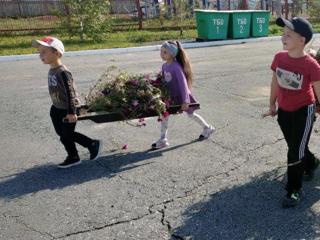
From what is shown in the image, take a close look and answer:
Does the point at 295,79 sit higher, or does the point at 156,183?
the point at 295,79

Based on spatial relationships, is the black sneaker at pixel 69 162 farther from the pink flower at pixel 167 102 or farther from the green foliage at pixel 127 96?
the pink flower at pixel 167 102

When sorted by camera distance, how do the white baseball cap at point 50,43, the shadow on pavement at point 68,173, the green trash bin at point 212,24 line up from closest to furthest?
the shadow on pavement at point 68,173 → the white baseball cap at point 50,43 → the green trash bin at point 212,24

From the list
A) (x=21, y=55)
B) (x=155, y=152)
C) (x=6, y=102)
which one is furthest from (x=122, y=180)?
(x=21, y=55)

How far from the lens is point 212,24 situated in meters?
17.1

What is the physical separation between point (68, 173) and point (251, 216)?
1932 mm

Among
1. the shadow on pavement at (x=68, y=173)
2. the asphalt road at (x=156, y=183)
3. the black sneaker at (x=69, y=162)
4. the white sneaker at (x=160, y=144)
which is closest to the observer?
the asphalt road at (x=156, y=183)

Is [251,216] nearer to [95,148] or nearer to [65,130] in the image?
[95,148]

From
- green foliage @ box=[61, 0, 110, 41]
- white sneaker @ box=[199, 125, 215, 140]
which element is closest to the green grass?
green foliage @ box=[61, 0, 110, 41]

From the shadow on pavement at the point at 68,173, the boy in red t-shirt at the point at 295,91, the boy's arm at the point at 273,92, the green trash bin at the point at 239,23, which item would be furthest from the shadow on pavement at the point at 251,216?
the green trash bin at the point at 239,23

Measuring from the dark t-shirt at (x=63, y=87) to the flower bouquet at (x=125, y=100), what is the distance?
20 cm

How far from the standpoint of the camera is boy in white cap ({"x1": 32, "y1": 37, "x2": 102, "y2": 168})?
4.50 metres

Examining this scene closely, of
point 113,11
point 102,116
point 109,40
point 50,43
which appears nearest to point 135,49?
point 109,40

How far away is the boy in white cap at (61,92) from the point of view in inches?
177

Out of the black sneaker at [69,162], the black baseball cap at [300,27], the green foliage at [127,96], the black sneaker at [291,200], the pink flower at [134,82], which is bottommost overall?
the black sneaker at [291,200]
